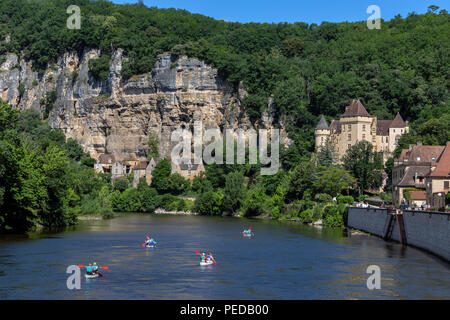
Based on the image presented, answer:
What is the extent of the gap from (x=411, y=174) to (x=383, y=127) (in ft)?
115

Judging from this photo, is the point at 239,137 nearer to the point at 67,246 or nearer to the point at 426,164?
the point at 426,164

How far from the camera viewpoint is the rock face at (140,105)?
386ft

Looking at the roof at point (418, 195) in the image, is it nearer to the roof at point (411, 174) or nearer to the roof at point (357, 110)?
the roof at point (411, 174)

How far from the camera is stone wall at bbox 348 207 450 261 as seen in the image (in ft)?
122

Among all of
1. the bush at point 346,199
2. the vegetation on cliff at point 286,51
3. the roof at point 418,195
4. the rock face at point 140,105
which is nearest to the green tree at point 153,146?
the rock face at point 140,105

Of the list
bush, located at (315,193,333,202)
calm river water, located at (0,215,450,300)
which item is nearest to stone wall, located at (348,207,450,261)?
calm river water, located at (0,215,450,300)

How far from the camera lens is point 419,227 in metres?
43.8

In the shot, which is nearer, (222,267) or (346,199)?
(222,267)

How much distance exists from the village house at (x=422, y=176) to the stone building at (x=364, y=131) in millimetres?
22876

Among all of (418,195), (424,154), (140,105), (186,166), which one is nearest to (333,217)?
(418,195)

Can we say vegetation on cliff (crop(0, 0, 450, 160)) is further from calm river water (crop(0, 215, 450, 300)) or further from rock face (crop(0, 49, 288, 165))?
calm river water (crop(0, 215, 450, 300))

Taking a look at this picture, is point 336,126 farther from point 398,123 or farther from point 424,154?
point 424,154

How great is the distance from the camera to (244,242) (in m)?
50.8
